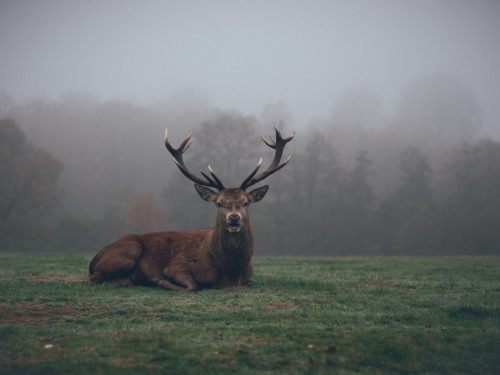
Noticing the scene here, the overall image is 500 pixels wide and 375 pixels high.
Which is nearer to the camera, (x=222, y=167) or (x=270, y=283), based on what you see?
(x=270, y=283)

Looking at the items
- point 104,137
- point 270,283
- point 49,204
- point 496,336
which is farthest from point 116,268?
point 104,137

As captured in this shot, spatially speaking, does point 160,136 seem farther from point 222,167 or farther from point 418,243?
point 418,243

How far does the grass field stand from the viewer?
13.3 feet

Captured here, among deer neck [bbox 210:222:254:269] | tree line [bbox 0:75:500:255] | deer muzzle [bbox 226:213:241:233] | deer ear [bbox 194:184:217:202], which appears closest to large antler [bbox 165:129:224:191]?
deer ear [bbox 194:184:217:202]

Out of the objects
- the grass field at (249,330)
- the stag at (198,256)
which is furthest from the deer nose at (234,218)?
the grass field at (249,330)

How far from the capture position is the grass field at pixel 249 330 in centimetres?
406

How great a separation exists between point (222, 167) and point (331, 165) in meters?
11.4

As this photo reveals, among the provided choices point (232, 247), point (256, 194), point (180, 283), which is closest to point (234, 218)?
point (232, 247)

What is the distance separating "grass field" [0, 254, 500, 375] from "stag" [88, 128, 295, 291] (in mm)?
475

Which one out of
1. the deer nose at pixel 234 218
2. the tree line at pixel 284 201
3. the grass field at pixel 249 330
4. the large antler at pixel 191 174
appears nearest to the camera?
the grass field at pixel 249 330

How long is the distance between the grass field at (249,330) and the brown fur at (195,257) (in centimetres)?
46

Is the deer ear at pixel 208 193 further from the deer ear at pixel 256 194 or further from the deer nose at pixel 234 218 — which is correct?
the deer nose at pixel 234 218

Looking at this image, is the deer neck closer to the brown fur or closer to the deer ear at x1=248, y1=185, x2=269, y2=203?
the brown fur

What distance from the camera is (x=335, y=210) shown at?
43812 millimetres
